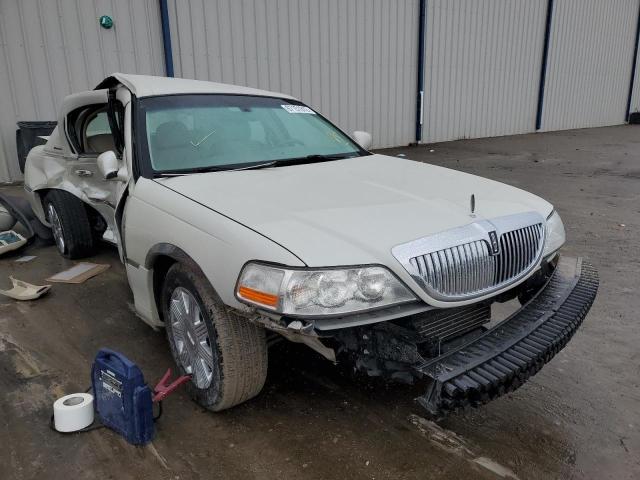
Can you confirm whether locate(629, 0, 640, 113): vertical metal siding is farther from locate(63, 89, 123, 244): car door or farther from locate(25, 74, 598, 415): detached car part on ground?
Answer: locate(63, 89, 123, 244): car door

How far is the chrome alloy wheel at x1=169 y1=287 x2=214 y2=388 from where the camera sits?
97.7 inches

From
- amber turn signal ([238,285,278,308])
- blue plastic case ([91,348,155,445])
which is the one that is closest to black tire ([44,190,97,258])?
blue plastic case ([91,348,155,445])

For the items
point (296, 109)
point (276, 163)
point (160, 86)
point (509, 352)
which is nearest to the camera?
point (509, 352)

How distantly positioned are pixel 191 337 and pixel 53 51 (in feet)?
24.4

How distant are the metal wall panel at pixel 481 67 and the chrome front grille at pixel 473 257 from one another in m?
12.4

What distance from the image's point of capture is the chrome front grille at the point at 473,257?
206 cm

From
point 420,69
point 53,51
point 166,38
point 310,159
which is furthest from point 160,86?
point 420,69

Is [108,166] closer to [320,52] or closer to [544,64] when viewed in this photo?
[320,52]

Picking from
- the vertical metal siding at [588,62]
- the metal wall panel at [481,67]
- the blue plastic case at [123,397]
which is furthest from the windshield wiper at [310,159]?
the vertical metal siding at [588,62]

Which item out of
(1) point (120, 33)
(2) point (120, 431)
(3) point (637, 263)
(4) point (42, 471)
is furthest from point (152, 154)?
(1) point (120, 33)

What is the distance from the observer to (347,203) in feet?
8.07

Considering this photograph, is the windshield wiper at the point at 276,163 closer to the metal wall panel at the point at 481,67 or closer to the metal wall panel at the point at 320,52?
the metal wall panel at the point at 320,52

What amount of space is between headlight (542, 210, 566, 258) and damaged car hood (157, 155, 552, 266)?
6 cm

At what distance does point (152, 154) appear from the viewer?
299cm
